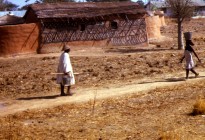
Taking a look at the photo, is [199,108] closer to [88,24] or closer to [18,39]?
[18,39]

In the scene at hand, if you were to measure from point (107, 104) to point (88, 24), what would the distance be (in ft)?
62.3

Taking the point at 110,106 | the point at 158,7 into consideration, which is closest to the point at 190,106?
the point at 110,106

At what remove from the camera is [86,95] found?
12.7m

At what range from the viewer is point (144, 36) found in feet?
102

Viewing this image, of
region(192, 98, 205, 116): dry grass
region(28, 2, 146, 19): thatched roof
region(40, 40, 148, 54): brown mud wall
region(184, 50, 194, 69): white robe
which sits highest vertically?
region(28, 2, 146, 19): thatched roof

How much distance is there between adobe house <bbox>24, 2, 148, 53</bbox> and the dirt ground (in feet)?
30.7

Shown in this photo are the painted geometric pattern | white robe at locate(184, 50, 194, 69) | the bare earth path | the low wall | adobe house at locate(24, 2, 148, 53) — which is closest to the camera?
the bare earth path

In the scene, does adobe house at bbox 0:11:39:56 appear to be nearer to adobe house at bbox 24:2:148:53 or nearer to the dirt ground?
adobe house at bbox 24:2:148:53

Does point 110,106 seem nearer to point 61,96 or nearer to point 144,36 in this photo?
point 61,96

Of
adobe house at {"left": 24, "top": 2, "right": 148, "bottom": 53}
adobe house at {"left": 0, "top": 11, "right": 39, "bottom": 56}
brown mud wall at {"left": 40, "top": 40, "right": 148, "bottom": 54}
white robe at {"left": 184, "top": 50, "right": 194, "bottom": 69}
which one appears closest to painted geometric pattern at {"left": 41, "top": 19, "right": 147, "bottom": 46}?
adobe house at {"left": 24, "top": 2, "right": 148, "bottom": 53}

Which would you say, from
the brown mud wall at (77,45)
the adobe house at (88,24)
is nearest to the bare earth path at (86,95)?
the brown mud wall at (77,45)

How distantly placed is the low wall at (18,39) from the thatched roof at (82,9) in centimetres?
126

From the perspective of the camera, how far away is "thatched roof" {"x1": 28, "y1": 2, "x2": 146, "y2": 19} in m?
28.5

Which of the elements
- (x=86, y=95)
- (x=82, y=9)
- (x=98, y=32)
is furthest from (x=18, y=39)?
(x=86, y=95)
